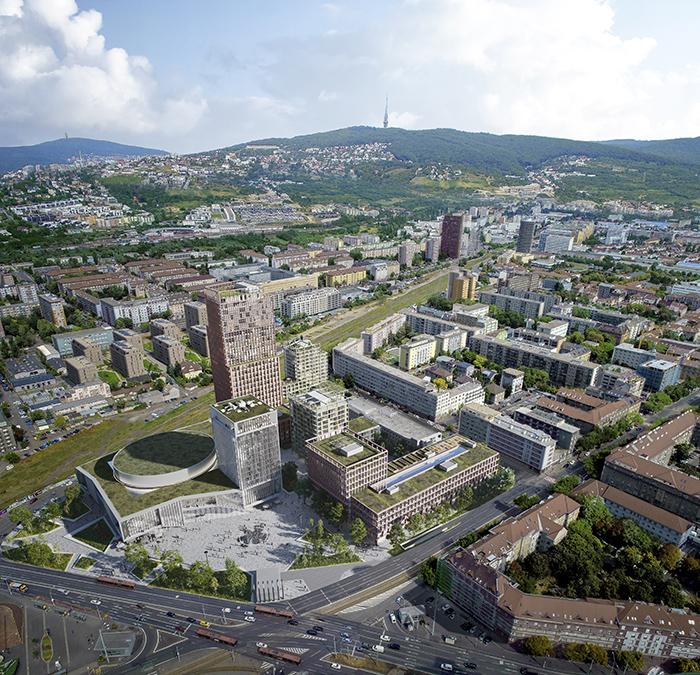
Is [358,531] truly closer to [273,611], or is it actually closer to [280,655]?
[273,611]

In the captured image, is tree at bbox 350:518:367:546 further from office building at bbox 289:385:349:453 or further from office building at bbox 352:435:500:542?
office building at bbox 289:385:349:453

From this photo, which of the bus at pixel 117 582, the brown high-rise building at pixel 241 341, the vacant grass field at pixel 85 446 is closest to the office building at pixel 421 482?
the brown high-rise building at pixel 241 341

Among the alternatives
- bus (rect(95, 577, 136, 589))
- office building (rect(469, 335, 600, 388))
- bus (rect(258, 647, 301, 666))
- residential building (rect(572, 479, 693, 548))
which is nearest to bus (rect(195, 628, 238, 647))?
bus (rect(258, 647, 301, 666))

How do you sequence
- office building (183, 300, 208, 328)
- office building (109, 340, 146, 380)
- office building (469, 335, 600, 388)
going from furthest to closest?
office building (183, 300, 208, 328) < office building (109, 340, 146, 380) < office building (469, 335, 600, 388)

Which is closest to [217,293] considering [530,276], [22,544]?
[22,544]

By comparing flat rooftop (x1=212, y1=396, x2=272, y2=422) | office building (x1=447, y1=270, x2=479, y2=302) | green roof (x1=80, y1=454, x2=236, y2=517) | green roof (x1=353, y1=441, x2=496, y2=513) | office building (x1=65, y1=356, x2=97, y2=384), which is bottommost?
green roof (x1=80, y1=454, x2=236, y2=517)
